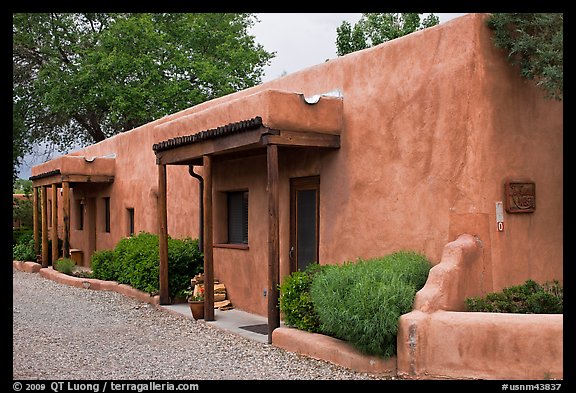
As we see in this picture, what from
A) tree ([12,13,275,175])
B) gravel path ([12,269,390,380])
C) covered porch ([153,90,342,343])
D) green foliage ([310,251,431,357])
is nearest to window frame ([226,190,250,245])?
covered porch ([153,90,342,343])

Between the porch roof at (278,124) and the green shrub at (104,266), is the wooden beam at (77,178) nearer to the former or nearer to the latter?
the green shrub at (104,266)

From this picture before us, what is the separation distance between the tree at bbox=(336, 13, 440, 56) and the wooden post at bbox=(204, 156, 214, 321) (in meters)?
16.0

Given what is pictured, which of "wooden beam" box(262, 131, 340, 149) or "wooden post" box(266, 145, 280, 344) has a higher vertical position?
"wooden beam" box(262, 131, 340, 149)

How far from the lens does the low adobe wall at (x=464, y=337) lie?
577cm

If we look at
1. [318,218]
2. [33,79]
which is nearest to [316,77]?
[318,218]

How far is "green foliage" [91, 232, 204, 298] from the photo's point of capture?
40.0 feet

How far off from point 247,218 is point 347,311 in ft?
17.1

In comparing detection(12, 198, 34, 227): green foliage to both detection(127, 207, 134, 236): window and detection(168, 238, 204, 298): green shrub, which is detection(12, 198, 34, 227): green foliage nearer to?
detection(127, 207, 134, 236): window

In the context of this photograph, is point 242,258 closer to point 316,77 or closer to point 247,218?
point 247,218

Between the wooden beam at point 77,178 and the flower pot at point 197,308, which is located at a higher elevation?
the wooden beam at point 77,178

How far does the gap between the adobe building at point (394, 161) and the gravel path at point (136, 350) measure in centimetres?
97

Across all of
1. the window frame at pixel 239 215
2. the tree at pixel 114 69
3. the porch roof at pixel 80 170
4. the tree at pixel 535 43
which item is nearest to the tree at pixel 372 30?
the tree at pixel 114 69

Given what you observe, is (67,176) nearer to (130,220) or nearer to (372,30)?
(130,220)

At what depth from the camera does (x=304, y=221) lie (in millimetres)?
9828
